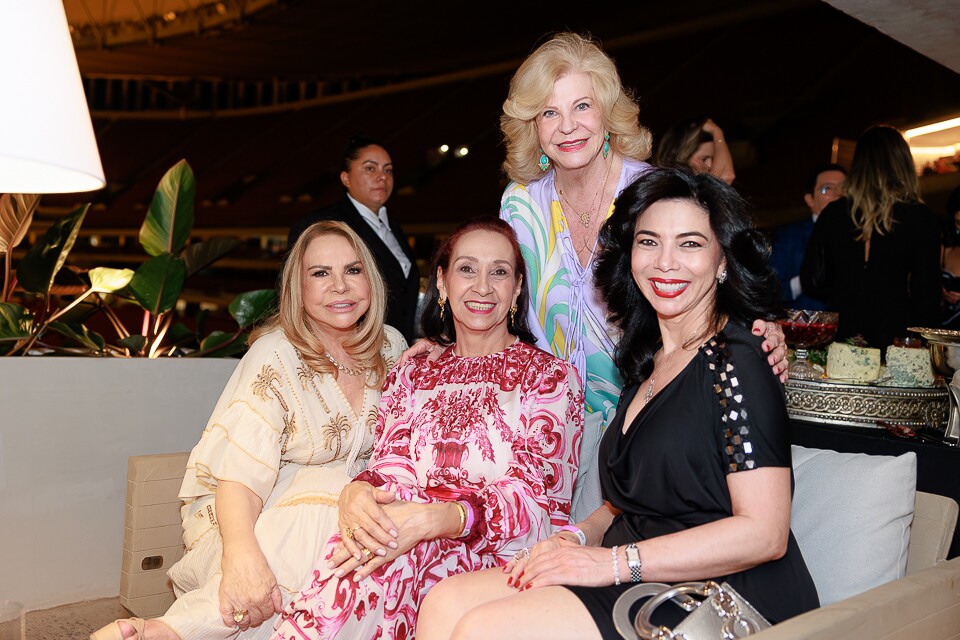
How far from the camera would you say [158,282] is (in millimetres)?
3541

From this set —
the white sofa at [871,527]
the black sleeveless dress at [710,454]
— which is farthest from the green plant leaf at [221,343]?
the white sofa at [871,527]

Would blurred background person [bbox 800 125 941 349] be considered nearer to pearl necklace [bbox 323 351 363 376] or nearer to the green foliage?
pearl necklace [bbox 323 351 363 376]

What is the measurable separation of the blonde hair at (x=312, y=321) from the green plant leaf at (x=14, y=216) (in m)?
1.63

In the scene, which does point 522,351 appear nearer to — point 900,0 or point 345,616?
point 345,616

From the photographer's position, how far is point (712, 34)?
35.4 ft

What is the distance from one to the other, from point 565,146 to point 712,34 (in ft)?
30.5

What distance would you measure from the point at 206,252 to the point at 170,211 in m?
0.35

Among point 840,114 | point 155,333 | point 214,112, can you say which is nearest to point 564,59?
point 155,333

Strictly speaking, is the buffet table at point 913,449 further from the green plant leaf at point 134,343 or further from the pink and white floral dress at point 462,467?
the green plant leaf at point 134,343

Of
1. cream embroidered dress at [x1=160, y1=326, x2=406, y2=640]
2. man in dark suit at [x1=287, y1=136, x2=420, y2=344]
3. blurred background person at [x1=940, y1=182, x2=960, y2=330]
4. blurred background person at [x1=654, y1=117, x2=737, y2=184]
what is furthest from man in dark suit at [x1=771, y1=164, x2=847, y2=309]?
cream embroidered dress at [x1=160, y1=326, x2=406, y2=640]

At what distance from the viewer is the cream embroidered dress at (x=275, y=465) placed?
2135 mm

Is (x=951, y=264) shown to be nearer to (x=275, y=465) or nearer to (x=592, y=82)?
(x=592, y=82)

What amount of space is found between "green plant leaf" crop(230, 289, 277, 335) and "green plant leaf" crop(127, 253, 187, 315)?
238 mm

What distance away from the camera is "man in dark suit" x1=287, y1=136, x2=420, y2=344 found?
4527 millimetres
